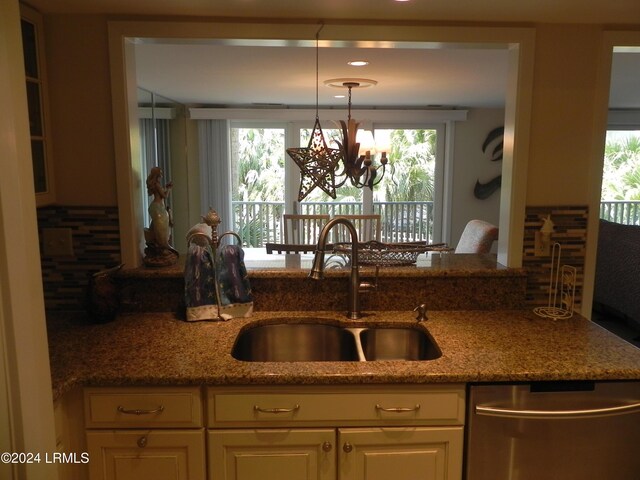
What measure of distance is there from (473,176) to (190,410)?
530 cm

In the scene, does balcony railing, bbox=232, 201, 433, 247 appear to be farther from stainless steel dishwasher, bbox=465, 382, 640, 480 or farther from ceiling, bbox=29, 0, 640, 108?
stainless steel dishwasher, bbox=465, 382, 640, 480

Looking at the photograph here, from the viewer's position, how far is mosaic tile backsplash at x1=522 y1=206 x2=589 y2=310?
81.0 inches

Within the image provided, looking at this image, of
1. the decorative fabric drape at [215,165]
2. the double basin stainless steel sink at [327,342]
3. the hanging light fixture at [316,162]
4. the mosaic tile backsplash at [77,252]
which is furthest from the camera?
the decorative fabric drape at [215,165]

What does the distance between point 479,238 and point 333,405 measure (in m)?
2.56

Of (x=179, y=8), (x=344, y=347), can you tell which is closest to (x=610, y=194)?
(x=344, y=347)

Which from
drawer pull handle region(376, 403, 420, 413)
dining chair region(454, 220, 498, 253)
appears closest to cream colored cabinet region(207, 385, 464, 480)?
drawer pull handle region(376, 403, 420, 413)

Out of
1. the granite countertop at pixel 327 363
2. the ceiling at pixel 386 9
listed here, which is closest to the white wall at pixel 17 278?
the granite countertop at pixel 327 363

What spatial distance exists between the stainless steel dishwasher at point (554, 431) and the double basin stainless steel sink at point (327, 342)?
374 millimetres

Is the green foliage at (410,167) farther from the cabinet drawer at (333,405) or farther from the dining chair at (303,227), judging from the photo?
the cabinet drawer at (333,405)

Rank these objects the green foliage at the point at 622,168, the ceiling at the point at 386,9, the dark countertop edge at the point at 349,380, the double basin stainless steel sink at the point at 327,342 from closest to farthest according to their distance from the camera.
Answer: the dark countertop edge at the point at 349,380, the ceiling at the point at 386,9, the double basin stainless steel sink at the point at 327,342, the green foliage at the point at 622,168

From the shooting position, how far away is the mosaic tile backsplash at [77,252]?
6.54ft

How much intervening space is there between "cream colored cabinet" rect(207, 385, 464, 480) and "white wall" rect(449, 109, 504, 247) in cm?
488

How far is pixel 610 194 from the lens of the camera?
6.67 meters

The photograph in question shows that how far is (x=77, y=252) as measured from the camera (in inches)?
79.5
